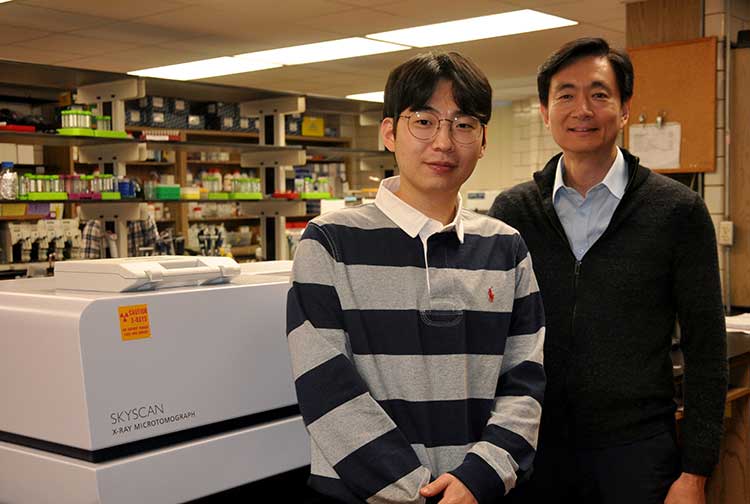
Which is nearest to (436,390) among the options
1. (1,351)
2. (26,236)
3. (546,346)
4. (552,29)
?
(546,346)

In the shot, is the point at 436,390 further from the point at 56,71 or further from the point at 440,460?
the point at 56,71

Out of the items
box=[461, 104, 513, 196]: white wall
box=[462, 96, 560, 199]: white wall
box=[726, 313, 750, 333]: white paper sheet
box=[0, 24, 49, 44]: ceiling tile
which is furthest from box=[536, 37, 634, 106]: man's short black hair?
box=[461, 104, 513, 196]: white wall

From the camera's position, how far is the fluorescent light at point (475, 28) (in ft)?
20.2

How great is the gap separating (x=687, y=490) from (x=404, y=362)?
2.62ft

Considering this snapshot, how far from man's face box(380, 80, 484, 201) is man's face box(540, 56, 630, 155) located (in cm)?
51

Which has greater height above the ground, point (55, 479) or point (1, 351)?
point (1, 351)

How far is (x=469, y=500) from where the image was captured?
1291 millimetres

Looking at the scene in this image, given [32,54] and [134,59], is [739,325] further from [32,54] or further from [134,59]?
[32,54]

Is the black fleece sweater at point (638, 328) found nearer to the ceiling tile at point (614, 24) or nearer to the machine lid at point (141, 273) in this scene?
the machine lid at point (141, 273)

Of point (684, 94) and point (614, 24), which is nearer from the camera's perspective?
point (684, 94)

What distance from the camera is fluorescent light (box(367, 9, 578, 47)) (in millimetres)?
6145

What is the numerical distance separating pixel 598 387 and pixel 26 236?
4855 mm

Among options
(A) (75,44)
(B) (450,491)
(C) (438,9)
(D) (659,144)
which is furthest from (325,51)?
(B) (450,491)

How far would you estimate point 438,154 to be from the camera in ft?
4.62
